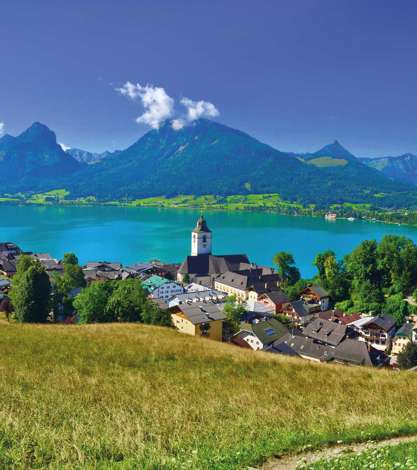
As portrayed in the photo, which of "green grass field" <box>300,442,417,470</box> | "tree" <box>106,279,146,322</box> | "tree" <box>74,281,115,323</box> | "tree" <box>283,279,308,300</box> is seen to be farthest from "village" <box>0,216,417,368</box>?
"green grass field" <box>300,442,417,470</box>

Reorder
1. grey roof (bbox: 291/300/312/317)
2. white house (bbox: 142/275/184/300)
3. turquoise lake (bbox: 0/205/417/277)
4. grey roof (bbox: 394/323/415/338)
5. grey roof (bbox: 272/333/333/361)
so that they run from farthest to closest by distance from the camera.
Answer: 1. turquoise lake (bbox: 0/205/417/277)
2. white house (bbox: 142/275/184/300)
3. grey roof (bbox: 291/300/312/317)
4. grey roof (bbox: 394/323/415/338)
5. grey roof (bbox: 272/333/333/361)

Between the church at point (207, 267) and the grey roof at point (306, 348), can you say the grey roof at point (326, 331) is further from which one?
the church at point (207, 267)

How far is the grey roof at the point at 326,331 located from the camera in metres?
34.2

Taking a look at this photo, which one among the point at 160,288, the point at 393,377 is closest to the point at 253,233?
the point at 160,288

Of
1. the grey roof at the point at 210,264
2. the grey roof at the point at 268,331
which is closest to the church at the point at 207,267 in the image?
the grey roof at the point at 210,264

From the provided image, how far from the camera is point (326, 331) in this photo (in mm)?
35719

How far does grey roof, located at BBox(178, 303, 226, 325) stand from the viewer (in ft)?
104

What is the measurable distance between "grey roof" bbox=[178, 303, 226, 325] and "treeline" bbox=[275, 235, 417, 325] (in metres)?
17.9

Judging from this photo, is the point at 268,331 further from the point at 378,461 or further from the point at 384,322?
the point at 378,461

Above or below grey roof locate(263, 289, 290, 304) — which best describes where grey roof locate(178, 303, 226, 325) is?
above

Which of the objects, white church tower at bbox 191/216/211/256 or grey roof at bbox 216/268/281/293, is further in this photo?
white church tower at bbox 191/216/211/256

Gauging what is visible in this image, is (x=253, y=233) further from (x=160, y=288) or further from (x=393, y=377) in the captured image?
(x=393, y=377)

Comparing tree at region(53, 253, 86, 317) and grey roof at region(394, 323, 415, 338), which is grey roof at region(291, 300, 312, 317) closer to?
grey roof at region(394, 323, 415, 338)

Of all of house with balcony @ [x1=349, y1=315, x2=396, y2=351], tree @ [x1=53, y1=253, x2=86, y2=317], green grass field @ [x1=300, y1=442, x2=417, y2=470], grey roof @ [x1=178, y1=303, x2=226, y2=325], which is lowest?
house with balcony @ [x1=349, y1=315, x2=396, y2=351]
